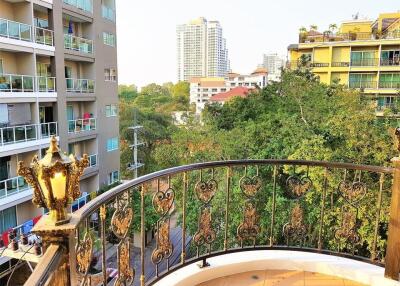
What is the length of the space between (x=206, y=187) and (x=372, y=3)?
74.6ft

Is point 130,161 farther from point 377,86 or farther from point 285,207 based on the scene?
point 377,86

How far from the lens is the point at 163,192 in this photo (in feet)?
6.13

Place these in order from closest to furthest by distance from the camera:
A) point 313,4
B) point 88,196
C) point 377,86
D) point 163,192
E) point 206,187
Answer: point 163,192 < point 206,187 < point 88,196 < point 313,4 < point 377,86

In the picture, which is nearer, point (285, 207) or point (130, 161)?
point (285, 207)

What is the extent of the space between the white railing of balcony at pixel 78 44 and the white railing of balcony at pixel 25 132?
293 centimetres

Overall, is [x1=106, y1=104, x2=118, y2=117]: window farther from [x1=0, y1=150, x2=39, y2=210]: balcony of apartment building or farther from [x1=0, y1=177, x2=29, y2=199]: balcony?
[x1=0, y1=177, x2=29, y2=199]: balcony

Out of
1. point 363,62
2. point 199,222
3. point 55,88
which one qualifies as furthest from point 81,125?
point 363,62

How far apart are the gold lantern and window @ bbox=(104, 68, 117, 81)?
44.9 feet

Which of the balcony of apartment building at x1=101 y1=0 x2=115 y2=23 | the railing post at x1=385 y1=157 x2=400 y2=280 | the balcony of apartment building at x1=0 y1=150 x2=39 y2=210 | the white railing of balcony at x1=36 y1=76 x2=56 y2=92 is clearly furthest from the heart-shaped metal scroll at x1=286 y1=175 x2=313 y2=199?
the balcony of apartment building at x1=101 y1=0 x2=115 y2=23

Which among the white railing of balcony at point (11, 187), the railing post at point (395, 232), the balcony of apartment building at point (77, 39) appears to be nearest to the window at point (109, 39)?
the balcony of apartment building at point (77, 39)

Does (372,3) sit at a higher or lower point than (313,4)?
higher

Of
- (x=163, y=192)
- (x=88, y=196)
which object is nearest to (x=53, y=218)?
(x=163, y=192)

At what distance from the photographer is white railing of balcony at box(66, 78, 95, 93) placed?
12.0 m

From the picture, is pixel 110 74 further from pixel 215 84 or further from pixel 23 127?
pixel 215 84
